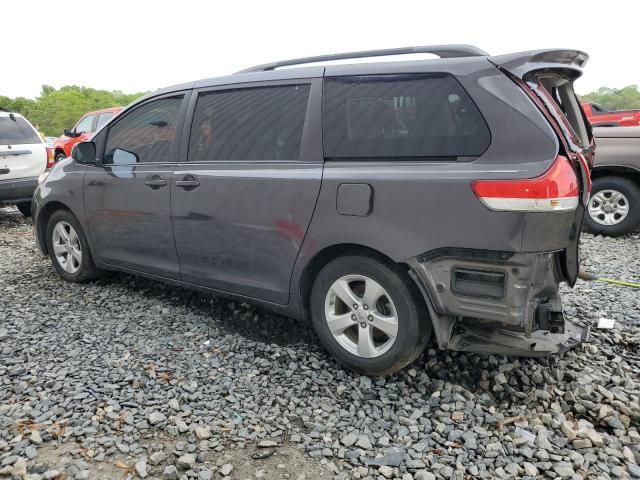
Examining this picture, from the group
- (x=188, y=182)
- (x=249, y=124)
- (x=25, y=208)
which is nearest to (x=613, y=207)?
(x=249, y=124)

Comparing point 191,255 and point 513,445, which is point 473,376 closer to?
point 513,445

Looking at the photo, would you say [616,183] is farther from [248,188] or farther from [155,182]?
[155,182]

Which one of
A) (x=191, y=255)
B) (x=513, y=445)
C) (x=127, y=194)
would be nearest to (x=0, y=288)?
(x=127, y=194)

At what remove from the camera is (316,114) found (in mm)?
2941

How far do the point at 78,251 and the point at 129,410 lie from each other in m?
2.41

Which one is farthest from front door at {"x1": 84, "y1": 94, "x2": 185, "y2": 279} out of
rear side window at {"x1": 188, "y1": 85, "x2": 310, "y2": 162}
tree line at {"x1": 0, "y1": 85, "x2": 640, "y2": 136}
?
tree line at {"x1": 0, "y1": 85, "x2": 640, "y2": 136}

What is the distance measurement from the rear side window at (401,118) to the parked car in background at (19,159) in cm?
620

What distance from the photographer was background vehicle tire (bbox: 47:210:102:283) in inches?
175

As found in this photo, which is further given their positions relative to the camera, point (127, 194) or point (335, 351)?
point (127, 194)

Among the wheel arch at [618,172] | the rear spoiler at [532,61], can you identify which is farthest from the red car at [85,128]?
the rear spoiler at [532,61]

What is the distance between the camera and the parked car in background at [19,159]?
23.6 feet

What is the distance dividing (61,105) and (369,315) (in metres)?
77.4

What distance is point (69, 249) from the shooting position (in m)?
4.59

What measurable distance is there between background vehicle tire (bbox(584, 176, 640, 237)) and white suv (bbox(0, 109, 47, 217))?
7.80m
